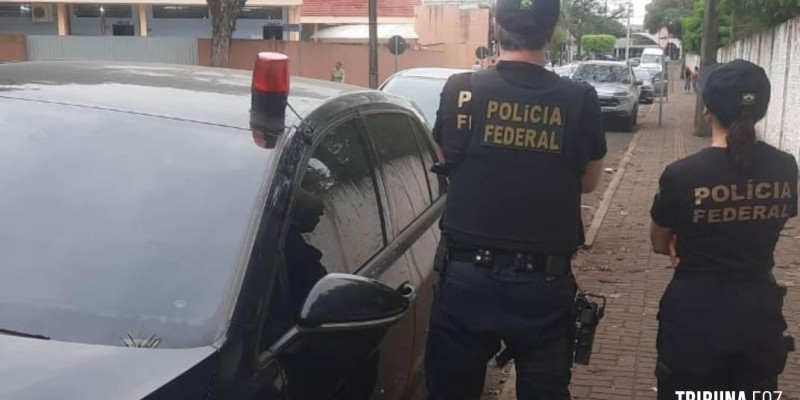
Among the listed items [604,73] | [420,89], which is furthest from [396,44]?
[420,89]

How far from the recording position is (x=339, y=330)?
2428mm

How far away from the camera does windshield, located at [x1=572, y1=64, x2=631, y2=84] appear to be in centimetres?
2425

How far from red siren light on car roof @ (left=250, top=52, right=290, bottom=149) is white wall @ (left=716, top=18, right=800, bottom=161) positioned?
11776 mm

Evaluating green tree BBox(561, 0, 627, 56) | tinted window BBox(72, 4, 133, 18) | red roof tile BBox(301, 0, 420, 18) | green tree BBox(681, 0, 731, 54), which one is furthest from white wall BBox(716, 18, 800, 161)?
green tree BBox(561, 0, 627, 56)

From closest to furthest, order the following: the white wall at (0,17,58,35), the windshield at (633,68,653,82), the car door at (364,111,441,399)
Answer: the car door at (364,111,441,399)
the windshield at (633,68,653,82)
the white wall at (0,17,58,35)

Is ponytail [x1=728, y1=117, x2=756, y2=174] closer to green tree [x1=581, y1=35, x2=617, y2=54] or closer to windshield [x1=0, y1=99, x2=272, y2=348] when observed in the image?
windshield [x1=0, y1=99, x2=272, y2=348]

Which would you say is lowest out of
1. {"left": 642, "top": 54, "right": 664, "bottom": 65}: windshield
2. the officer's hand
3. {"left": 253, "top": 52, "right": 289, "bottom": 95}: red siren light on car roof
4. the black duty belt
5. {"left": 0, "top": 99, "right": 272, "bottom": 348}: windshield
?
{"left": 642, "top": 54, "right": 664, "bottom": 65}: windshield

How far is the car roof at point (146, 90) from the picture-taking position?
9.52ft

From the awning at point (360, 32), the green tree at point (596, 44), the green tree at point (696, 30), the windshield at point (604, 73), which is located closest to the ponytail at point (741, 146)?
the windshield at point (604, 73)

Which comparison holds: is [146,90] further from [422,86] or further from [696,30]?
[696,30]

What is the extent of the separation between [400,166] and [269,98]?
1208mm

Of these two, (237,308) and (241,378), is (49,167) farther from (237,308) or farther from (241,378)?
(241,378)

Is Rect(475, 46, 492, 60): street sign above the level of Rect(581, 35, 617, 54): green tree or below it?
above

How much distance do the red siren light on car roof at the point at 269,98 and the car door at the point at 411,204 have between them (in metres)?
0.79
